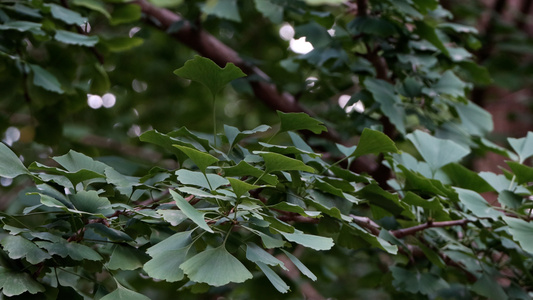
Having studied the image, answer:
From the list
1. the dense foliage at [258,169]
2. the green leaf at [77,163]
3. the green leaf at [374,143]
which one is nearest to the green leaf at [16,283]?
the dense foliage at [258,169]

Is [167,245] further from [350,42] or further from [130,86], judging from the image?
[130,86]

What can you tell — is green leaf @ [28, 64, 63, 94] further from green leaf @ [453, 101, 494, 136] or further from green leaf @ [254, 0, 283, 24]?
green leaf @ [453, 101, 494, 136]

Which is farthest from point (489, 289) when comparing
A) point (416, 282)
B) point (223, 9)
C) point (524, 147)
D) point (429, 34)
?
point (223, 9)

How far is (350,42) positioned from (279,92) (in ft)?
0.70

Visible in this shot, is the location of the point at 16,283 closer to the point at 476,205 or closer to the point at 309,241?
the point at 309,241

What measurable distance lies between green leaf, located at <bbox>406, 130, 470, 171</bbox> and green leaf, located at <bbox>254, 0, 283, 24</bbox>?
34 cm

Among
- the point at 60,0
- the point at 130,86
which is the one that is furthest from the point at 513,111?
the point at 60,0

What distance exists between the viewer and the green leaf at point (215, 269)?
0.44 m

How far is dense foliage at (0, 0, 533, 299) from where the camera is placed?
491 millimetres

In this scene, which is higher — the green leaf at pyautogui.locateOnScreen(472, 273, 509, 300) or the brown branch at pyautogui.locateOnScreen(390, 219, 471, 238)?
the brown branch at pyautogui.locateOnScreen(390, 219, 471, 238)

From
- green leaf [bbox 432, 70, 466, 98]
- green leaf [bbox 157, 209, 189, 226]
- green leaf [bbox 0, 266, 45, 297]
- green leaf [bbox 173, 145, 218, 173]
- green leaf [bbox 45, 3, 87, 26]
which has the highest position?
green leaf [bbox 173, 145, 218, 173]

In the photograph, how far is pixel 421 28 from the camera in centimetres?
90

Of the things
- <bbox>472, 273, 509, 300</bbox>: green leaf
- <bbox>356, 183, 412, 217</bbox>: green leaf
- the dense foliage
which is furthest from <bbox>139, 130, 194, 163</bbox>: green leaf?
<bbox>472, 273, 509, 300</bbox>: green leaf

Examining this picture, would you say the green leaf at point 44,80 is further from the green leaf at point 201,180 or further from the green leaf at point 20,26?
the green leaf at point 201,180
